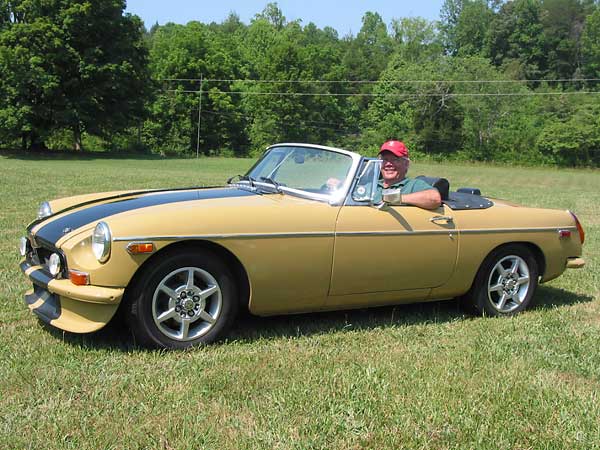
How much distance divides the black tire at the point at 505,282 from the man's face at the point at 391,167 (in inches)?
40.9

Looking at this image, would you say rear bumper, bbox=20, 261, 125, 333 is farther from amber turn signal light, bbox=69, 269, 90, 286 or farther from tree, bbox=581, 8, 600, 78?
tree, bbox=581, 8, 600, 78

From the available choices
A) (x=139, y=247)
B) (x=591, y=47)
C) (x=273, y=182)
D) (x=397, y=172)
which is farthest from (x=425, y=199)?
(x=591, y=47)

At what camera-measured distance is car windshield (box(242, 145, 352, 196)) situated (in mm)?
4684

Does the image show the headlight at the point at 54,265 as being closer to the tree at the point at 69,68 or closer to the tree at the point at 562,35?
the tree at the point at 69,68

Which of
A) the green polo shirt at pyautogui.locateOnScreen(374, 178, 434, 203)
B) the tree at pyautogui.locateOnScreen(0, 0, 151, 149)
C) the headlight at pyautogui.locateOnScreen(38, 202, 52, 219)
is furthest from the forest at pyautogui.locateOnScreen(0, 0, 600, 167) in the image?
the green polo shirt at pyautogui.locateOnScreen(374, 178, 434, 203)

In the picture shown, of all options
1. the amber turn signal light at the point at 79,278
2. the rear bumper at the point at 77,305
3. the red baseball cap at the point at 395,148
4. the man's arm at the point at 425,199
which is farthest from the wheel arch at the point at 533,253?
the amber turn signal light at the point at 79,278

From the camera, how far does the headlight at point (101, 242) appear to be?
3682mm

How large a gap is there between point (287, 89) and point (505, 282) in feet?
208

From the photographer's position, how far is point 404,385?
357 cm

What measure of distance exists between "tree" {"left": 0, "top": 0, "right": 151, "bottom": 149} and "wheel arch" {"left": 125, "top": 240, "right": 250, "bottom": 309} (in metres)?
42.2

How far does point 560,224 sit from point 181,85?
6058cm

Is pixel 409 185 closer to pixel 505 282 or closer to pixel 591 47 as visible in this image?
pixel 505 282

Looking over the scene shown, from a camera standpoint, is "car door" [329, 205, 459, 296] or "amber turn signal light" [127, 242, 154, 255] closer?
"amber turn signal light" [127, 242, 154, 255]

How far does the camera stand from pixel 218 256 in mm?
4062
